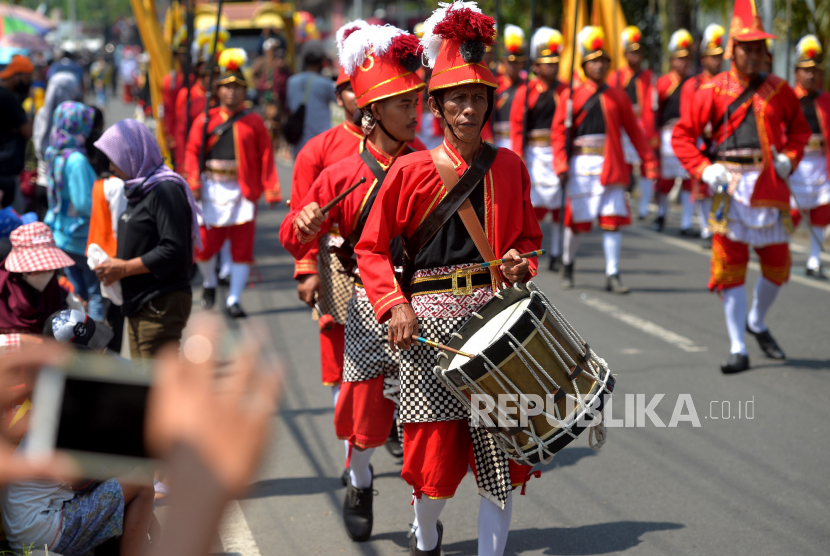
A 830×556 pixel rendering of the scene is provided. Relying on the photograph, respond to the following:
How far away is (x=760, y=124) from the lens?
6.45 m

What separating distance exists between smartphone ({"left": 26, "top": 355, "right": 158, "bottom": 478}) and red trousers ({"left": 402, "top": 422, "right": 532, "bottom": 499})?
115cm

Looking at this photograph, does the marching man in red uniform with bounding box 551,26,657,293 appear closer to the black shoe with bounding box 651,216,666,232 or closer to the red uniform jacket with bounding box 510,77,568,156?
the red uniform jacket with bounding box 510,77,568,156

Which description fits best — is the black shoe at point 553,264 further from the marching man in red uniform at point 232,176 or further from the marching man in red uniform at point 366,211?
the marching man in red uniform at point 366,211

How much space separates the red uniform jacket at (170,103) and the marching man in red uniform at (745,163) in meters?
6.86

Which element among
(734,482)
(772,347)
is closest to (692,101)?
(772,347)

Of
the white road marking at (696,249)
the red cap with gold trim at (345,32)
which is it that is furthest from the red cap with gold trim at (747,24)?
the white road marking at (696,249)

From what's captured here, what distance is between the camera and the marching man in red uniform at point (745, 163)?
643 centimetres

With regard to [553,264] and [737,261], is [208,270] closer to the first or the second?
[553,264]

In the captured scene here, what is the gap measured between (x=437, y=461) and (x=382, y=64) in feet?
5.78

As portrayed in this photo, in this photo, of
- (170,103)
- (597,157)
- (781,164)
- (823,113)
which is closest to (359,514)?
(781,164)

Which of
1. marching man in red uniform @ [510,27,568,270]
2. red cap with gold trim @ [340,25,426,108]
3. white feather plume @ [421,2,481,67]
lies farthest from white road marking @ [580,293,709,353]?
white feather plume @ [421,2,481,67]

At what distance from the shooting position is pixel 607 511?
4492 mm

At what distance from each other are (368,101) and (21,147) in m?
5.64

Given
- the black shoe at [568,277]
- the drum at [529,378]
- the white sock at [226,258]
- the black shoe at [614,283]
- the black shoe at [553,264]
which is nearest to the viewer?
the drum at [529,378]
